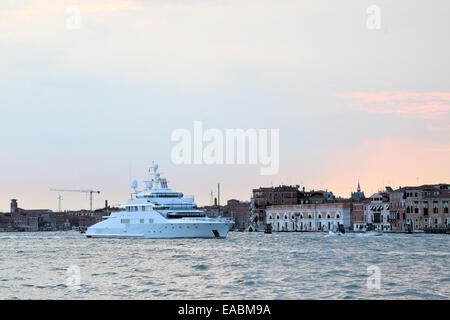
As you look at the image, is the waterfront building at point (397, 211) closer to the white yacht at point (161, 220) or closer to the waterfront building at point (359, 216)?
the waterfront building at point (359, 216)

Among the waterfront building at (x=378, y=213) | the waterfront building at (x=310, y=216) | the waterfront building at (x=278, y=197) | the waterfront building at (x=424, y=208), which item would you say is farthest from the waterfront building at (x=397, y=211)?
the waterfront building at (x=278, y=197)

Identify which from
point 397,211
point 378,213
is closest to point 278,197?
point 378,213

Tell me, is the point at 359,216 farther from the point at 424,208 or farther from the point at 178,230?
the point at 178,230

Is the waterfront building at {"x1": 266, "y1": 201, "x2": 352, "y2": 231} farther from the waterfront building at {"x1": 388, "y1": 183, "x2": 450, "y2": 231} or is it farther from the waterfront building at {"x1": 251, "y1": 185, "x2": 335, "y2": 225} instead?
the waterfront building at {"x1": 388, "y1": 183, "x2": 450, "y2": 231}

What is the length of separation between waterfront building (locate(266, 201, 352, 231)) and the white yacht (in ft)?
210

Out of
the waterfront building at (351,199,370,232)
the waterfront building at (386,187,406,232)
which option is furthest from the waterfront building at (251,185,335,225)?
the waterfront building at (386,187,406,232)

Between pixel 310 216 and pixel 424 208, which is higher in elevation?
pixel 424 208

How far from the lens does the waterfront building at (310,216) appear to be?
15225 centimetres

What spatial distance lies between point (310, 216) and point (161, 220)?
3178 inches

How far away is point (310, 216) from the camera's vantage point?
16250 centimetres

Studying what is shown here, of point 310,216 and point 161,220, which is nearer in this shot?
point 161,220
